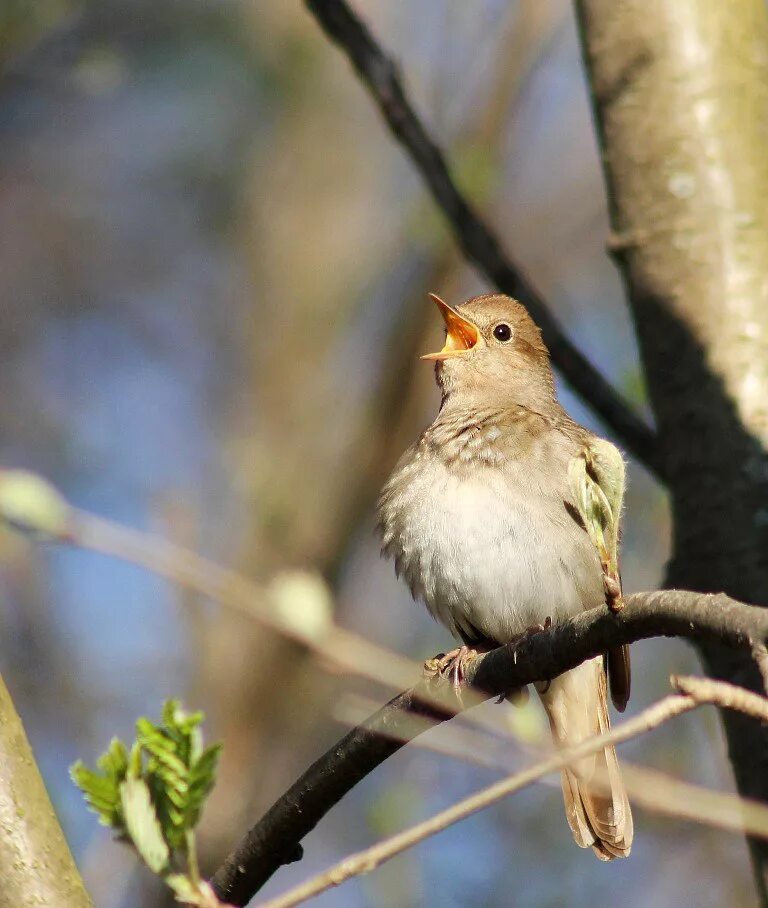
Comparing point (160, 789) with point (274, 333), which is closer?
point (160, 789)

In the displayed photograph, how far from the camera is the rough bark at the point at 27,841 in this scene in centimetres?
253

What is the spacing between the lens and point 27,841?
257cm

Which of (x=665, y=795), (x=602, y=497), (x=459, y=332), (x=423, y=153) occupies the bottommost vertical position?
(x=665, y=795)

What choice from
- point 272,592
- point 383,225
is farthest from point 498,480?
point 383,225

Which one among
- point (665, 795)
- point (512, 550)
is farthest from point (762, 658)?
point (512, 550)

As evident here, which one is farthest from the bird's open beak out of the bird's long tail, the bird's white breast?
the bird's long tail

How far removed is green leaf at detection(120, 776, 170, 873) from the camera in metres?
2.26

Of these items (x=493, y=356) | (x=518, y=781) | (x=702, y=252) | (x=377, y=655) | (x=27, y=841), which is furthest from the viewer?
(x=493, y=356)

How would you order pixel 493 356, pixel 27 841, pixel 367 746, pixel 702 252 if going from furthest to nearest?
1. pixel 493 356
2. pixel 702 252
3. pixel 367 746
4. pixel 27 841

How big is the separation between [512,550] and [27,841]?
6.61ft

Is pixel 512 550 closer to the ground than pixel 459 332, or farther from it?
closer to the ground

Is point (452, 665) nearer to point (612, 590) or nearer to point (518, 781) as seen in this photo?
point (612, 590)

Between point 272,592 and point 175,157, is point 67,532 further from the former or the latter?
point 175,157

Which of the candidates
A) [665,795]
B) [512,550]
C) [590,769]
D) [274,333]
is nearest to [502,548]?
[512,550]
